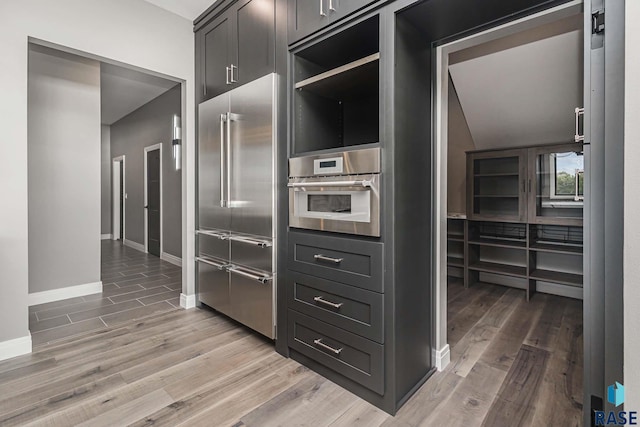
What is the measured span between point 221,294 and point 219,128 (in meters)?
1.47

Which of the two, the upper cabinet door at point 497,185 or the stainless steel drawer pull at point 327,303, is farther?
the upper cabinet door at point 497,185

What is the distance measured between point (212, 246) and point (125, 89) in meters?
3.99

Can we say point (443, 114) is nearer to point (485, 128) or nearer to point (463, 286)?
point (485, 128)

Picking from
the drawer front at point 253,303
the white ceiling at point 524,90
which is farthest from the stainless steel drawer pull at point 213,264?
the white ceiling at point 524,90

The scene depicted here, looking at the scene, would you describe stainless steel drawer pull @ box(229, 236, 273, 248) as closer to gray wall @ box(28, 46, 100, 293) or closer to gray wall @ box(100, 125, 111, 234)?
gray wall @ box(28, 46, 100, 293)

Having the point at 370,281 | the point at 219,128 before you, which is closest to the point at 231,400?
the point at 370,281

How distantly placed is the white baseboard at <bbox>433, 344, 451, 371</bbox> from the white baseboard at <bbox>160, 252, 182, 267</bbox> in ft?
14.0

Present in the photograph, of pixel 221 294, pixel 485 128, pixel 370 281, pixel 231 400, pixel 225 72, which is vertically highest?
pixel 225 72

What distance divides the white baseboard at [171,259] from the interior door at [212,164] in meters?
2.44

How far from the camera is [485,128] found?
3.69 metres

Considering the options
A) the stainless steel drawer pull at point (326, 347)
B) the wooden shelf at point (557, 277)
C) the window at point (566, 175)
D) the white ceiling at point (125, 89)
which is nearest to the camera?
the stainless steel drawer pull at point (326, 347)

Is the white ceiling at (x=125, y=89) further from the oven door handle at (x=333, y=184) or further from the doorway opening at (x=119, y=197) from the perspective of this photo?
the oven door handle at (x=333, y=184)

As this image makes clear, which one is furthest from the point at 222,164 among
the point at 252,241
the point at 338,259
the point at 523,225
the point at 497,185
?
the point at 523,225

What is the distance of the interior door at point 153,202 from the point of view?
Answer: 5871 mm
